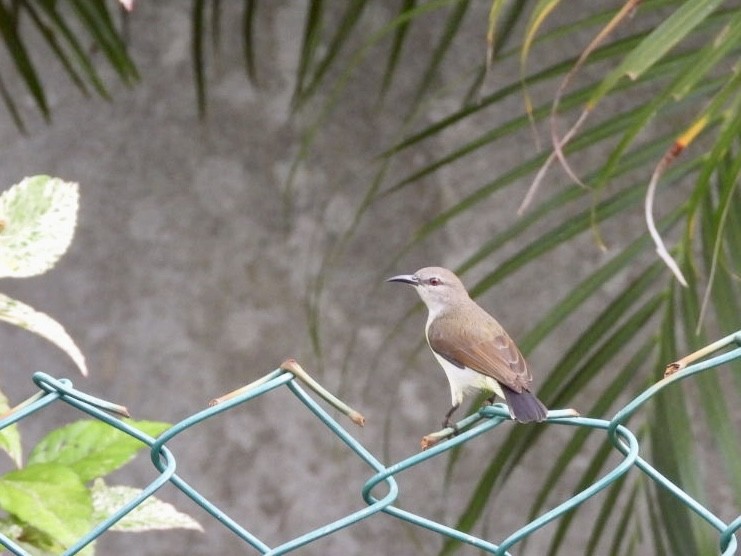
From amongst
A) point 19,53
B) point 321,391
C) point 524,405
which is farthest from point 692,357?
point 19,53

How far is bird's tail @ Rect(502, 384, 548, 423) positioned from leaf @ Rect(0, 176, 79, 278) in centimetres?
40

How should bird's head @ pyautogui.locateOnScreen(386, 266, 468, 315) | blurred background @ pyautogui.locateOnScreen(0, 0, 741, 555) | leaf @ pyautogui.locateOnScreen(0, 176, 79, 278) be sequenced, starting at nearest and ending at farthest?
leaf @ pyautogui.locateOnScreen(0, 176, 79, 278)
bird's head @ pyautogui.locateOnScreen(386, 266, 468, 315)
blurred background @ pyautogui.locateOnScreen(0, 0, 741, 555)

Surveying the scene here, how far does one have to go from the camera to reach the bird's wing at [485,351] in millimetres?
1080

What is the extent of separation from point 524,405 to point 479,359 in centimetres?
12

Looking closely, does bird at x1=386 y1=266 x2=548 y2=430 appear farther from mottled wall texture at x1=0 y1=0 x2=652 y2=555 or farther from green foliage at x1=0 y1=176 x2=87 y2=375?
mottled wall texture at x1=0 y1=0 x2=652 y2=555

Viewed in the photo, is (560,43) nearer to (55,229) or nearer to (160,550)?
(160,550)

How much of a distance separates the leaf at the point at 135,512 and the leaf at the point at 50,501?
38 millimetres

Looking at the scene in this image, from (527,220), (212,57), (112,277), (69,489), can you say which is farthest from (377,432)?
(69,489)

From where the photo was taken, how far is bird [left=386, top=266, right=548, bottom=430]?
3.40ft

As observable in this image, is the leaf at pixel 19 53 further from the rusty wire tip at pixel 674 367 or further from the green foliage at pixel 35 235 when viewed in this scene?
the rusty wire tip at pixel 674 367

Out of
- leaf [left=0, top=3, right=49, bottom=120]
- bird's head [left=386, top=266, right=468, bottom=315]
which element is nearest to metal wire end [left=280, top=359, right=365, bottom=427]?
bird's head [left=386, top=266, right=468, bottom=315]

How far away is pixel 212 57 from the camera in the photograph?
2.23 metres

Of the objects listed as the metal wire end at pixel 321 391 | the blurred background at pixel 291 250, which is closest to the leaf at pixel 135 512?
the metal wire end at pixel 321 391

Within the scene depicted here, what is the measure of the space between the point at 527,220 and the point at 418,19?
0.96 metres
